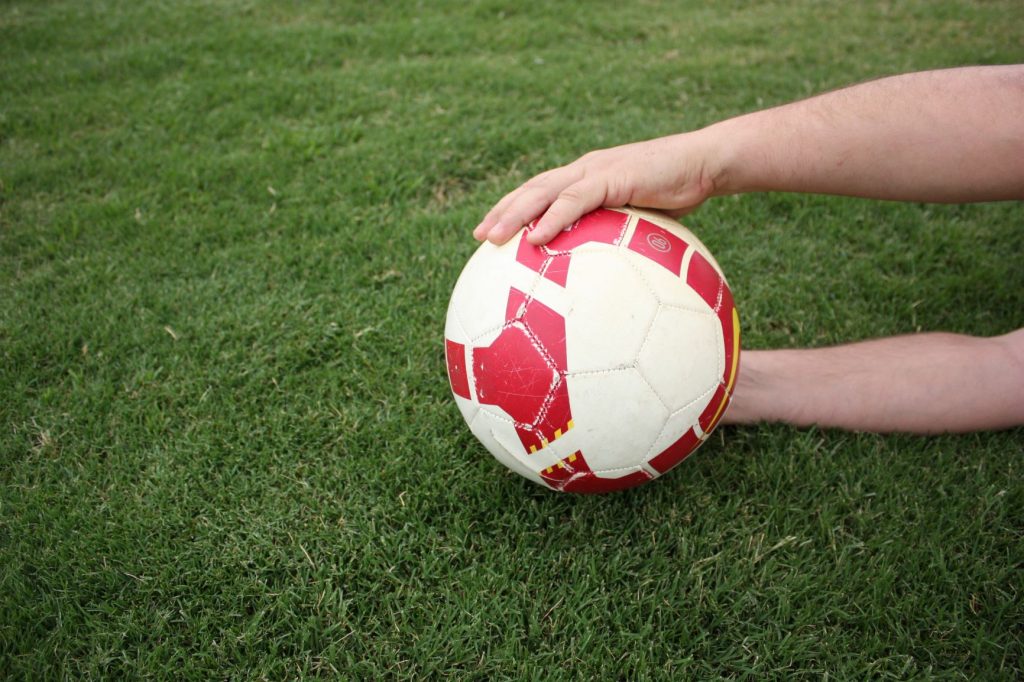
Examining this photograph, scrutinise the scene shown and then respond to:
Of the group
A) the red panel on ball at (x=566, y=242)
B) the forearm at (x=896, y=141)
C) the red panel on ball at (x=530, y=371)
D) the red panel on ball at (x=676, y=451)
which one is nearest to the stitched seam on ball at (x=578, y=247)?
the red panel on ball at (x=566, y=242)

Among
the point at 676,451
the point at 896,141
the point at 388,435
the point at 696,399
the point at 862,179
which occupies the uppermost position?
the point at 896,141

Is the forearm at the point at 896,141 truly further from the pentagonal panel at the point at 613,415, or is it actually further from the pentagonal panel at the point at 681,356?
the pentagonal panel at the point at 613,415

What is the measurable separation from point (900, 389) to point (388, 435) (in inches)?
64.2

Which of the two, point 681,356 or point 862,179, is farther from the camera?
point 862,179

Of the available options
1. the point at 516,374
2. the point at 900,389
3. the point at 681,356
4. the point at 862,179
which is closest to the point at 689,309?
the point at 681,356

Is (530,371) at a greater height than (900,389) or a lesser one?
greater

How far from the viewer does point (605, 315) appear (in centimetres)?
167

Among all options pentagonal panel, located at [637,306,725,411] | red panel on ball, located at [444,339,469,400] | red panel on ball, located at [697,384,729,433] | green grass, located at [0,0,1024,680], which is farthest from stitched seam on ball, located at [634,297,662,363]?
green grass, located at [0,0,1024,680]

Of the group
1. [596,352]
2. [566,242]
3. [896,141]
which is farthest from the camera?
[896,141]

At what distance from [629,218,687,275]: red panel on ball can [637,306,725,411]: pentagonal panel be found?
0.44 feet

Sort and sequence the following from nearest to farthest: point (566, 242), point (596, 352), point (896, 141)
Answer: point (596, 352)
point (566, 242)
point (896, 141)

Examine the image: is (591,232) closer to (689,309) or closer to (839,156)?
(689,309)

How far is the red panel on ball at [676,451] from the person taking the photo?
69.6 inches

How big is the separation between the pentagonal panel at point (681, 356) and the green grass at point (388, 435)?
0.46 meters
